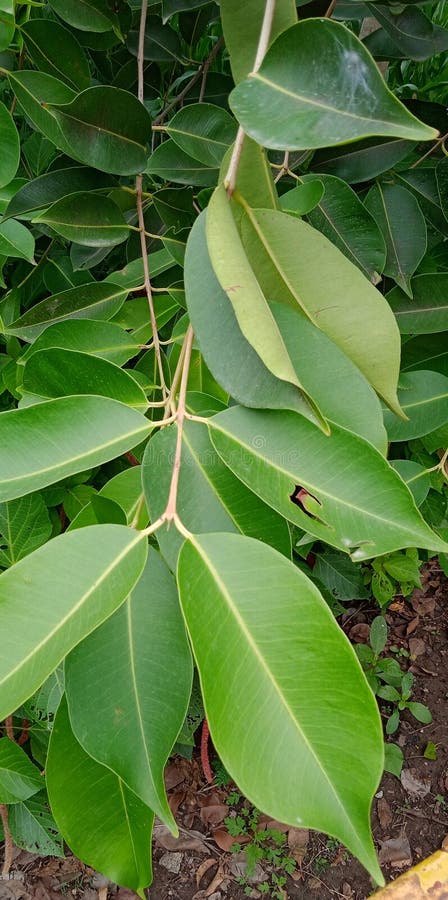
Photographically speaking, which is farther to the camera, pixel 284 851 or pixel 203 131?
pixel 284 851

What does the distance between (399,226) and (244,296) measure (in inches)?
24.8

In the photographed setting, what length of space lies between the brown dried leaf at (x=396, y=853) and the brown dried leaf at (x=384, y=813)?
0.03 m

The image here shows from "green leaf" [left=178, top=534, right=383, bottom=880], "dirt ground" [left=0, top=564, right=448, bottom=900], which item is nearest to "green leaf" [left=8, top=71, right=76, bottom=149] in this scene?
"green leaf" [left=178, top=534, right=383, bottom=880]

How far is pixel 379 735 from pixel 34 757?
1.14 metres

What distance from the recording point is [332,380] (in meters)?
0.46

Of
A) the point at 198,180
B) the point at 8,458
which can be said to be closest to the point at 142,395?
the point at 8,458

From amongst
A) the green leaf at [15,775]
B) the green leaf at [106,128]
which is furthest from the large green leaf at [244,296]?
the green leaf at [15,775]

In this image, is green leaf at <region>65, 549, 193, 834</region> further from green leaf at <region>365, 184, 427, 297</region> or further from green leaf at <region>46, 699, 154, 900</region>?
green leaf at <region>365, 184, 427, 297</region>

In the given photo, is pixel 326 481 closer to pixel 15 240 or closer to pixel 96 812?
pixel 96 812

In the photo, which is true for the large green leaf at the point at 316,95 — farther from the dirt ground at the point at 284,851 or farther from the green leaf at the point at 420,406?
the dirt ground at the point at 284,851

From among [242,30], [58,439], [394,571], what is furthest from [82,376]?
[394,571]

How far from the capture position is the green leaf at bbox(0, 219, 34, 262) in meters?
0.80

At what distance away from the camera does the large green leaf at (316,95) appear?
1.13 ft

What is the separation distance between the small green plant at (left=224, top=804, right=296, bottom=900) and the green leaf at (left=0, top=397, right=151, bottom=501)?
1.39 meters
